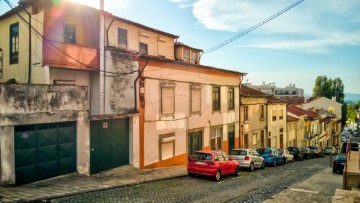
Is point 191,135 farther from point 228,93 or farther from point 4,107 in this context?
point 4,107

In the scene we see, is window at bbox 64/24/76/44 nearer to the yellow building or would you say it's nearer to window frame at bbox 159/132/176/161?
window frame at bbox 159/132/176/161

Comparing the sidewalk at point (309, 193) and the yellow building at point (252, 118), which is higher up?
the yellow building at point (252, 118)

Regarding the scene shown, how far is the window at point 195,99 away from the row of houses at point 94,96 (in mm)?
76

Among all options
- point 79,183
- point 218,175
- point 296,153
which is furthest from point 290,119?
point 79,183

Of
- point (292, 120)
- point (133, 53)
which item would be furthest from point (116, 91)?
point (292, 120)

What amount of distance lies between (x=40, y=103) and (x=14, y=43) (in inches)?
303

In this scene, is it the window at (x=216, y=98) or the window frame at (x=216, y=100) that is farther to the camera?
the window at (x=216, y=98)

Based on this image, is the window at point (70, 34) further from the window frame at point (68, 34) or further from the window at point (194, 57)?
the window at point (194, 57)

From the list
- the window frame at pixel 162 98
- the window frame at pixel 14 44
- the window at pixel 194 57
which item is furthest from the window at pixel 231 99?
the window frame at pixel 14 44

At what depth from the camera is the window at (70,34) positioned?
1745 centimetres

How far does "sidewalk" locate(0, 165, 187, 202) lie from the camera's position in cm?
1036

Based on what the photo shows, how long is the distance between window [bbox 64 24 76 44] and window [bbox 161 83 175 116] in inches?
237

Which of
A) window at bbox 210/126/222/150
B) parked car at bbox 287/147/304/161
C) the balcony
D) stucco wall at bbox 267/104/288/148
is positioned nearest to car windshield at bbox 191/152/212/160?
the balcony

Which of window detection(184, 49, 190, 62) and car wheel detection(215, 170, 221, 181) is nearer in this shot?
car wheel detection(215, 170, 221, 181)
